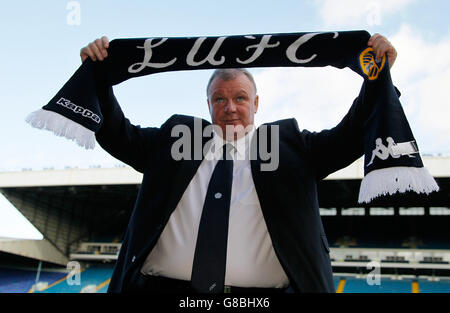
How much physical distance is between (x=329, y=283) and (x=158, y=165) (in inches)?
38.9

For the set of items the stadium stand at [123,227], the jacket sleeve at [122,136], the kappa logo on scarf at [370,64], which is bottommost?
the jacket sleeve at [122,136]

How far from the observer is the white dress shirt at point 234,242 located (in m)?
1.81

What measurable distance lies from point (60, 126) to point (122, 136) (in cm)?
31

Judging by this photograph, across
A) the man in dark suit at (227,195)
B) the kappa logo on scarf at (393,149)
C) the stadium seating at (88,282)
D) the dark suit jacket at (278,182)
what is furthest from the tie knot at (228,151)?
the stadium seating at (88,282)

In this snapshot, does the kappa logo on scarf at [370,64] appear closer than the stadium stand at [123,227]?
Yes

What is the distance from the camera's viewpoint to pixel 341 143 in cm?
204

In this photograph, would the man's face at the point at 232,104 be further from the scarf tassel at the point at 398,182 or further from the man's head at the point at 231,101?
the scarf tassel at the point at 398,182

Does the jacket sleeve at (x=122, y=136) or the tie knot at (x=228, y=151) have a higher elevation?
the jacket sleeve at (x=122, y=136)

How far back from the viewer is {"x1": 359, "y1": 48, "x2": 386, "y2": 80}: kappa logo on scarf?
1.97m

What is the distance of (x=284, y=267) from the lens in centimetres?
170

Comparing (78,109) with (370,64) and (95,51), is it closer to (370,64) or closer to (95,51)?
(95,51)

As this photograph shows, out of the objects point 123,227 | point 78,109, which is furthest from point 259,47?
point 123,227

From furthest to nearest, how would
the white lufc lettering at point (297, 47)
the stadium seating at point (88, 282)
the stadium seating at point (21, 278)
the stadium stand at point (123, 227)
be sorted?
the stadium seating at point (21, 278) < the stadium seating at point (88, 282) < the stadium stand at point (123, 227) < the white lufc lettering at point (297, 47)
